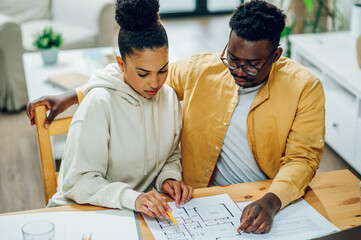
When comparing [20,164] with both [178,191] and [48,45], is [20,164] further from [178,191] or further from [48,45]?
[178,191]

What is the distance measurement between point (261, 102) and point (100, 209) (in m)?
0.60

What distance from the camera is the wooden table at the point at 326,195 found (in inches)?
49.6

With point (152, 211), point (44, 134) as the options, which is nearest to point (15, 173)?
point (44, 134)

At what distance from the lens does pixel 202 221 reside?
48.7 inches

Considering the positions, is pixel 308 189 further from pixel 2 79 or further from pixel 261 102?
pixel 2 79

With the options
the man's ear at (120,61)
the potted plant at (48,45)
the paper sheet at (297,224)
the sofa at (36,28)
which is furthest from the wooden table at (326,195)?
the sofa at (36,28)

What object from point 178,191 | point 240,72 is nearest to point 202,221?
point 178,191

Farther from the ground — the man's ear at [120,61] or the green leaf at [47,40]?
the man's ear at [120,61]

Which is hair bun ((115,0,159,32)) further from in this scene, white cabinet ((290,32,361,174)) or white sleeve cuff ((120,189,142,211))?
white cabinet ((290,32,361,174))

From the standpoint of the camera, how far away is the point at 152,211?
4.02 ft

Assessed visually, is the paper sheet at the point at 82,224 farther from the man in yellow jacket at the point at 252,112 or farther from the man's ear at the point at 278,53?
the man's ear at the point at 278,53

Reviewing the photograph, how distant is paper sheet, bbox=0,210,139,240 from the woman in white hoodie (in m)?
0.04

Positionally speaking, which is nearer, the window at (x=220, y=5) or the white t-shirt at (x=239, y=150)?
the white t-shirt at (x=239, y=150)

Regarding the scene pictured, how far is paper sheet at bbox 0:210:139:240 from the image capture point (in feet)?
3.84
